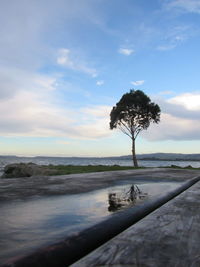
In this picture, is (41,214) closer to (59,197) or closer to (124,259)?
(59,197)

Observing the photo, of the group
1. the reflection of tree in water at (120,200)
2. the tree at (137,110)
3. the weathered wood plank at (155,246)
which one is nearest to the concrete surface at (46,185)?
the reflection of tree in water at (120,200)

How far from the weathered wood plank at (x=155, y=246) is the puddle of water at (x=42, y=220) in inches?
16.4

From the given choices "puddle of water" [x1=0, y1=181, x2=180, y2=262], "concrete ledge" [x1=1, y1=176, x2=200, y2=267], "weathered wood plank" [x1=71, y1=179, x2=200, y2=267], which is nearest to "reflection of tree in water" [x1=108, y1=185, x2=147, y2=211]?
"puddle of water" [x1=0, y1=181, x2=180, y2=262]

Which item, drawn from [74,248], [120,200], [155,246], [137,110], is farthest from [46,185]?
[137,110]

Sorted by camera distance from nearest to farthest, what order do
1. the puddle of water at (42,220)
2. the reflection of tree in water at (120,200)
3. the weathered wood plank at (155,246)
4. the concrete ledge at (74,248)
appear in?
the weathered wood plank at (155,246) < the concrete ledge at (74,248) < the puddle of water at (42,220) < the reflection of tree in water at (120,200)

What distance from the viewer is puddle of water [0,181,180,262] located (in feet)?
4.64

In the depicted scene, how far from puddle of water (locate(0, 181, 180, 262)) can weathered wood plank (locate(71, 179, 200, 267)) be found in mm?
416

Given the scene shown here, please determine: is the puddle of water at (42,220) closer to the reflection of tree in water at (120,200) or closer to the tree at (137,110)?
the reflection of tree in water at (120,200)

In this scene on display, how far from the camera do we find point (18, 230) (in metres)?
1.80

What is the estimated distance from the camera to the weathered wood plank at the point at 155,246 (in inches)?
31.6

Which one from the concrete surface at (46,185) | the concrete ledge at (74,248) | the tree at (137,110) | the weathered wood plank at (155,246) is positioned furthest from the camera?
the tree at (137,110)

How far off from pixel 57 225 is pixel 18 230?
0.28 meters

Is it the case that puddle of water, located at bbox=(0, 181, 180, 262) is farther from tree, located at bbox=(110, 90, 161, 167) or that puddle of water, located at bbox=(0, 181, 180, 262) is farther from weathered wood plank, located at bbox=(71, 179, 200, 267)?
tree, located at bbox=(110, 90, 161, 167)

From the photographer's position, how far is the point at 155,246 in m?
0.95
